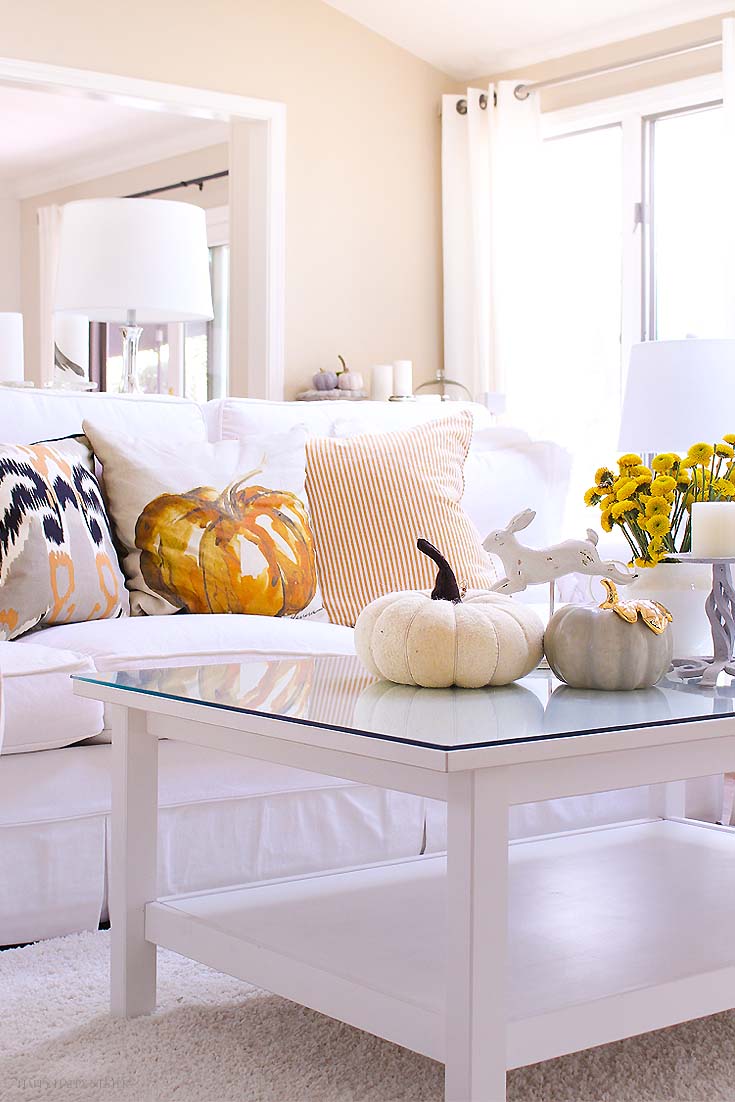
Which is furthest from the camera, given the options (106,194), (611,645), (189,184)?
(106,194)

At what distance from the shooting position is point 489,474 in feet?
11.0

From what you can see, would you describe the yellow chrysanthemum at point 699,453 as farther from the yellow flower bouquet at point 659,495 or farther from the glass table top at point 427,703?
the glass table top at point 427,703

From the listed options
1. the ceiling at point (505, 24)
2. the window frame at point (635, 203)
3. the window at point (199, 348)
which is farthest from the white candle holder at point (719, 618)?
the window at point (199, 348)

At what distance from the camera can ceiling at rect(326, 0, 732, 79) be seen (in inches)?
208

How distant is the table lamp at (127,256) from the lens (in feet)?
11.8

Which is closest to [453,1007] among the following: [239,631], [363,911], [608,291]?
[363,911]

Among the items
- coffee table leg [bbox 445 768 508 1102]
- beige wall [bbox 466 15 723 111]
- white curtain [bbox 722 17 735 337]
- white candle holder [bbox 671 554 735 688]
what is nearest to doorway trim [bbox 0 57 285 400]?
beige wall [bbox 466 15 723 111]

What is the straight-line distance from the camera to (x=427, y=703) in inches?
59.9

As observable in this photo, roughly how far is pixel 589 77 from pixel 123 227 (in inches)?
107

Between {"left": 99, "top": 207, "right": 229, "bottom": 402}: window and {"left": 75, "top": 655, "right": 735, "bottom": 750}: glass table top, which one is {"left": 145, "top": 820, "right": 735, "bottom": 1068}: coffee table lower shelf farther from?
{"left": 99, "top": 207, "right": 229, "bottom": 402}: window

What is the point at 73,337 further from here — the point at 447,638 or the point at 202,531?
the point at 447,638

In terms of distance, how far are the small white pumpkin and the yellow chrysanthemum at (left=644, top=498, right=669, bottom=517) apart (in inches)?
15.4

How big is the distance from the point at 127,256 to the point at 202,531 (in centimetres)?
124

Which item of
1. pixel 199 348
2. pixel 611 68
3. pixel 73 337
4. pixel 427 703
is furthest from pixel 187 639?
pixel 199 348
